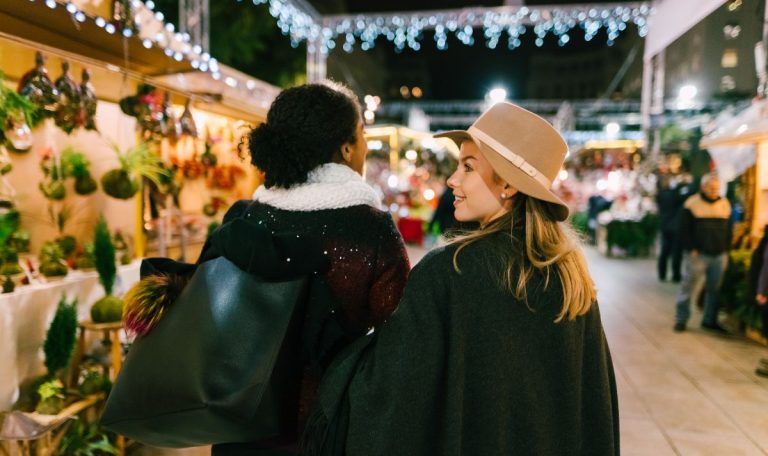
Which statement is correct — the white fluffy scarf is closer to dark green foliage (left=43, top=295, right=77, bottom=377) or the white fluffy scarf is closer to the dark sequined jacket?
the dark sequined jacket

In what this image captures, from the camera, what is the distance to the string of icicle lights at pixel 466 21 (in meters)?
10.2

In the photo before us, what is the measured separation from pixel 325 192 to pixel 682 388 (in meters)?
4.63

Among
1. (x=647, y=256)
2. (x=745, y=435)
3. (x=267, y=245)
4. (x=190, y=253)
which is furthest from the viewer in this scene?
(x=647, y=256)

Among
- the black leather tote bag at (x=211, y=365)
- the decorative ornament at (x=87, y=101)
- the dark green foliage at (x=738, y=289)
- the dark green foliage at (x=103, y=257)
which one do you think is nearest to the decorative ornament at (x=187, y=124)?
the decorative ornament at (x=87, y=101)

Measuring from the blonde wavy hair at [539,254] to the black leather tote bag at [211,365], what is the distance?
0.50m

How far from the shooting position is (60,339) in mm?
3055

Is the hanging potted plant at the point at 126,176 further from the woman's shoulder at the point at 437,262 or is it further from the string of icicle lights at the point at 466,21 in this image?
the string of icicle lights at the point at 466,21

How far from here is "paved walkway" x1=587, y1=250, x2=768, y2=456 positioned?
3.90 m

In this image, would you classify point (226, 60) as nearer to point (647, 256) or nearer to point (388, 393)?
point (647, 256)

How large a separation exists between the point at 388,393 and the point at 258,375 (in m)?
0.31

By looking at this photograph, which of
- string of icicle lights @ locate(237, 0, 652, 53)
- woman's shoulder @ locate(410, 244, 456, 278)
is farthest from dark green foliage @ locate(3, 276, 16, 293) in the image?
string of icicle lights @ locate(237, 0, 652, 53)

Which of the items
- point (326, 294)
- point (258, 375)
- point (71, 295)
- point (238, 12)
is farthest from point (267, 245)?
point (238, 12)

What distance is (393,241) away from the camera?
162 centimetres

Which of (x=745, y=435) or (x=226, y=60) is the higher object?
(x=226, y=60)
